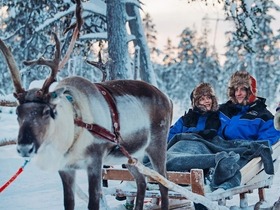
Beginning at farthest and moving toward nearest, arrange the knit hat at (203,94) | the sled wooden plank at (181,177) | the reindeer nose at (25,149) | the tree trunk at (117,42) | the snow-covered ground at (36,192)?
the tree trunk at (117,42)
the knit hat at (203,94)
the snow-covered ground at (36,192)
the sled wooden plank at (181,177)
the reindeer nose at (25,149)

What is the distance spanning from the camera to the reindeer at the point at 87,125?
12.2 feet

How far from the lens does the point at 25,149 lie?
11.4 feet

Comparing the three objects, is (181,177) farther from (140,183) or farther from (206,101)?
(206,101)

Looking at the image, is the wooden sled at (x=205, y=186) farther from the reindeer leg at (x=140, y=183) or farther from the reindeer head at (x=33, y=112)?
the reindeer head at (x=33, y=112)

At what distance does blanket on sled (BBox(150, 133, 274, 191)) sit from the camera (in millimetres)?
5145

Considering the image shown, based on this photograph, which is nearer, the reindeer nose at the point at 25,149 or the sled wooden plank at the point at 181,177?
the reindeer nose at the point at 25,149

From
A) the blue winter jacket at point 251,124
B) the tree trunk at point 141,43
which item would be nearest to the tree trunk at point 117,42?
the tree trunk at point 141,43

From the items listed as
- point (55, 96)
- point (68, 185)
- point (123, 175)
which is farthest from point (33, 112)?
point (123, 175)

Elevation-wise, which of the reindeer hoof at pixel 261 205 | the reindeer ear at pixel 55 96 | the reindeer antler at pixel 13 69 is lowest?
the reindeer hoof at pixel 261 205

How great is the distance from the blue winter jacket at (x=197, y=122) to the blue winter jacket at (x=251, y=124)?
0.10 metres

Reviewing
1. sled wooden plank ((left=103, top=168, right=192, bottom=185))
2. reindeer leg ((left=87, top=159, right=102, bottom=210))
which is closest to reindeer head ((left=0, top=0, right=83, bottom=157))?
reindeer leg ((left=87, top=159, right=102, bottom=210))

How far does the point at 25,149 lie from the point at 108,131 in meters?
0.96

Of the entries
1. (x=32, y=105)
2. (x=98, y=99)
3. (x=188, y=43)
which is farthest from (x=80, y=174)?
(x=188, y=43)

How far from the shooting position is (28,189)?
25.0 ft
